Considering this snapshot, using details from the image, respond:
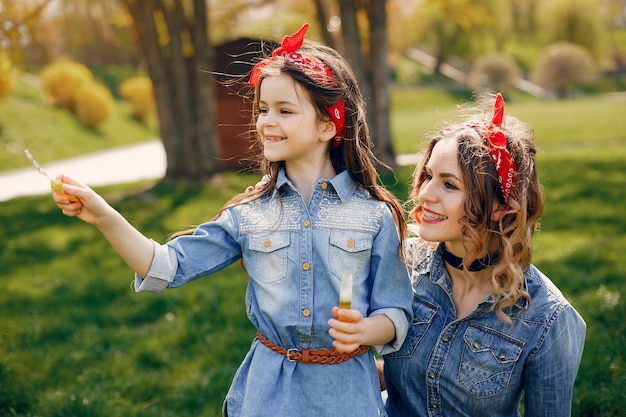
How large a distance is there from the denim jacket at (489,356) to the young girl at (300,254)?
17cm

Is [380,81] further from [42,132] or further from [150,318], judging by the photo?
[42,132]

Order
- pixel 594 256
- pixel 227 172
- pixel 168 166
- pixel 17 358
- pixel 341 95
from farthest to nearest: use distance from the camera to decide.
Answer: pixel 227 172 → pixel 168 166 → pixel 594 256 → pixel 17 358 → pixel 341 95

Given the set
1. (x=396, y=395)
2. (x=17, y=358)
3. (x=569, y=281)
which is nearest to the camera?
(x=396, y=395)

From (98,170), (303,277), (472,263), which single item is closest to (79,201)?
(303,277)

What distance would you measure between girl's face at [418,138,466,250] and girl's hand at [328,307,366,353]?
0.48 meters

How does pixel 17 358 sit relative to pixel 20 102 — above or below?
above

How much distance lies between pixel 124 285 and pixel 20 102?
16.5 m

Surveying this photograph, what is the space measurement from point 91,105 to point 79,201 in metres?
Answer: 20.0

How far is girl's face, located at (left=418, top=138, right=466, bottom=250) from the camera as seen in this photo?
2037mm

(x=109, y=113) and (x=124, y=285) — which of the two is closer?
(x=124, y=285)

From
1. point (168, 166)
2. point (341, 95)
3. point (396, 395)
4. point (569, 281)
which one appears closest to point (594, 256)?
point (569, 281)

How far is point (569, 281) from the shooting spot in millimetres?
4254

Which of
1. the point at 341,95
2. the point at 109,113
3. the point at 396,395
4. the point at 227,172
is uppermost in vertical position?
the point at 341,95

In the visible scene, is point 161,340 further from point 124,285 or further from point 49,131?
point 49,131
